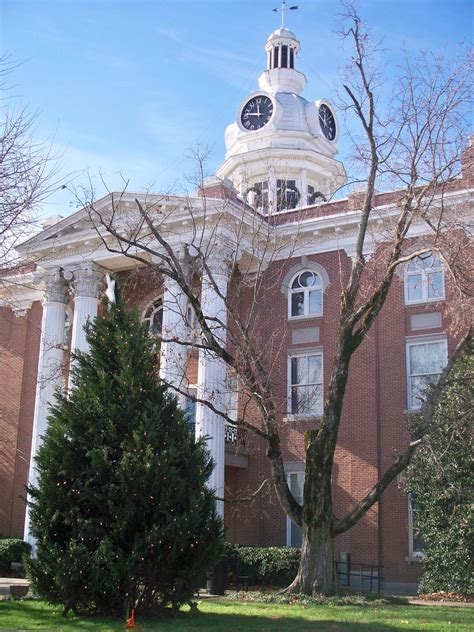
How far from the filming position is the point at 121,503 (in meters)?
11.7

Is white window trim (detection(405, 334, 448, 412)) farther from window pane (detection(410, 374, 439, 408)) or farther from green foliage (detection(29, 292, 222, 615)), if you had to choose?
green foliage (detection(29, 292, 222, 615))

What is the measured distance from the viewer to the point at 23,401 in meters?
34.3

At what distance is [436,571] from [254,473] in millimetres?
8305

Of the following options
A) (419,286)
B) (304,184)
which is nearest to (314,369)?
(419,286)

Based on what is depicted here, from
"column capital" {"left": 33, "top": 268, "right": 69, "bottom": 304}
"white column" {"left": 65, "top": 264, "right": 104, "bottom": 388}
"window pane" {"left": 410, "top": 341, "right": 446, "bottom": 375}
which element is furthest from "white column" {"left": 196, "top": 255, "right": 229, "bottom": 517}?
"column capital" {"left": 33, "top": 268, "right": 69, "bottom": 304}

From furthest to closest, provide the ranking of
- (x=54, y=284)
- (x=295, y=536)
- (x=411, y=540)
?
(x=54, y=284) < (x=295, y=536) < (x=411, y=540)

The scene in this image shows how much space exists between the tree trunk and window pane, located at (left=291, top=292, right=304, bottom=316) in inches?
501

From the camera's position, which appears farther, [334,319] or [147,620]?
[334,319]

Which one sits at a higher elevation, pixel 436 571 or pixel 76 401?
pixel 76 401

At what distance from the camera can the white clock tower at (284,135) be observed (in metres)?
39.8

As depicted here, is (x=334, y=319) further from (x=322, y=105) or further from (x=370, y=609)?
(x=322, y=105)

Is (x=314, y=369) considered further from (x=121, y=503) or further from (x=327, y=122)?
(x=327, y=122)

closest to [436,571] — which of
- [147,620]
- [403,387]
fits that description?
[403,387]

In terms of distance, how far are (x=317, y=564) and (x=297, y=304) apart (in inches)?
528
